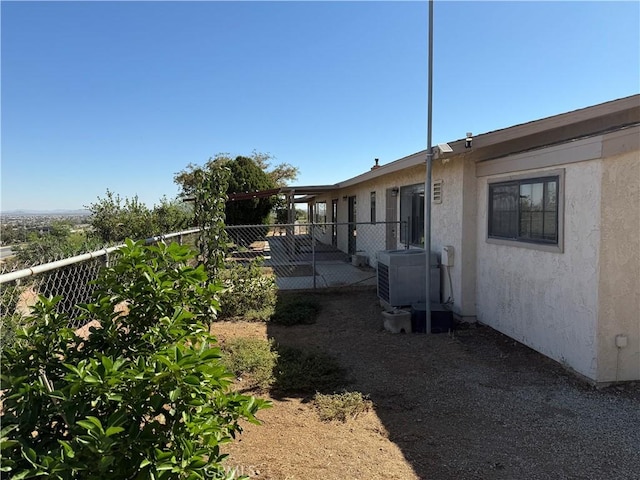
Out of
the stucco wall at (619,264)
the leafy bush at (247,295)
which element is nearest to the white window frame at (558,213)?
the stucco wall at (619,264)

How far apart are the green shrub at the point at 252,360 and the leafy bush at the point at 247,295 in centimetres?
158

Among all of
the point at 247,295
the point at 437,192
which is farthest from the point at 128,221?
the point at 437,192

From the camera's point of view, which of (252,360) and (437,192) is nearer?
(252,360)

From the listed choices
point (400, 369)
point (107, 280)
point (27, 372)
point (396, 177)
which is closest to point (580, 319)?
point (400, 369)

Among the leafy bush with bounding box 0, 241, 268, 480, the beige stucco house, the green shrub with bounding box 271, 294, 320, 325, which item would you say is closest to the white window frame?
the beige stucco house

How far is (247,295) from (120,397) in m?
6.25

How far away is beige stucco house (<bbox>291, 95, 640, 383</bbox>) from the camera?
440 centimetres

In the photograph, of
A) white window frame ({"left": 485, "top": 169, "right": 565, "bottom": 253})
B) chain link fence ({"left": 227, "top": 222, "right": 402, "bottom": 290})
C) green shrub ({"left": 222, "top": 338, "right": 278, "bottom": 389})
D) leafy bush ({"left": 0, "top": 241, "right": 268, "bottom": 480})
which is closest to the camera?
leafy bush ({"left": 0, "top": 241, "right": 268, "bottom": 480})

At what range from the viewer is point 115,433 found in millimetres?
1677

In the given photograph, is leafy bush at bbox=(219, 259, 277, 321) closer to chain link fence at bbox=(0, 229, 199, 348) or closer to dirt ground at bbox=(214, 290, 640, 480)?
dirt ground at bbox=(214, 290, 640, 480)

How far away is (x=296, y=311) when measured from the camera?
7629 mm

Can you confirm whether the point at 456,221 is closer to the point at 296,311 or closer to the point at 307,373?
the point at 296,311

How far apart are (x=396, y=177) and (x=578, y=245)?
625 cm

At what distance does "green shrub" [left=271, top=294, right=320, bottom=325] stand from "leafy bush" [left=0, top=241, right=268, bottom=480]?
5.12 metres
